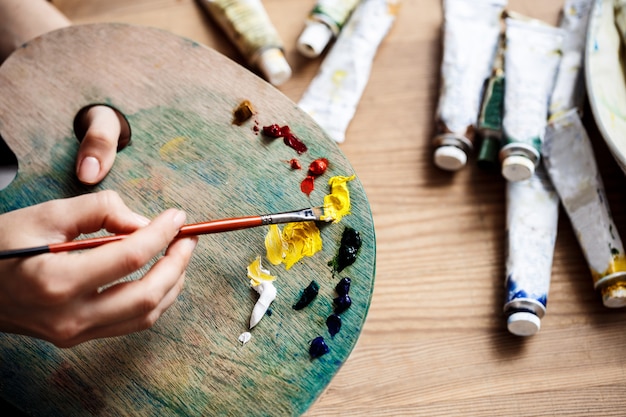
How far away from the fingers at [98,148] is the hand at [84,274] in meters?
0.13

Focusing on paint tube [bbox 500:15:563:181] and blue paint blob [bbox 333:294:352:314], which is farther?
paint tube [bbox 500:15:563:181]

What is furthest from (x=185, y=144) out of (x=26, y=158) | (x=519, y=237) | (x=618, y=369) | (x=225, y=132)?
(x=618, y=369)

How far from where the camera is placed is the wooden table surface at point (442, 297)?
0.75 meters

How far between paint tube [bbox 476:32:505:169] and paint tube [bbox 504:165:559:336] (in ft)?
0.16

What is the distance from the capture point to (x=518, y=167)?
797 millimetres

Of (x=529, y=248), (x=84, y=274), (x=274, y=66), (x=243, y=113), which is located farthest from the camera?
(x=274, y=66)

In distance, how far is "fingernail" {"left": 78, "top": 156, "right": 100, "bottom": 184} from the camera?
0.65 meters

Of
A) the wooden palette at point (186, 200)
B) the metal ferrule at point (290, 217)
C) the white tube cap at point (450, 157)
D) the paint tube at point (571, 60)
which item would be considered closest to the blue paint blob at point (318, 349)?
the wooden palette at point (186, 200)

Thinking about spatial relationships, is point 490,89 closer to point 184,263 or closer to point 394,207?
point 394,207

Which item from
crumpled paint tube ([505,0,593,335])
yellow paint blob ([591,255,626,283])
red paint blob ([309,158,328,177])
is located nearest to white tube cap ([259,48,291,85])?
red paint blob ([309,158,328,177])

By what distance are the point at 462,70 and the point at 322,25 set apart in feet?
0.77

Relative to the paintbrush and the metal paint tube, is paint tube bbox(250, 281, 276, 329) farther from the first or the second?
the metal paint tube

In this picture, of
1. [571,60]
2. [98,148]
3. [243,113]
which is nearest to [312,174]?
[243,113]

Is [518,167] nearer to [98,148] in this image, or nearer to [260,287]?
[260,287]
